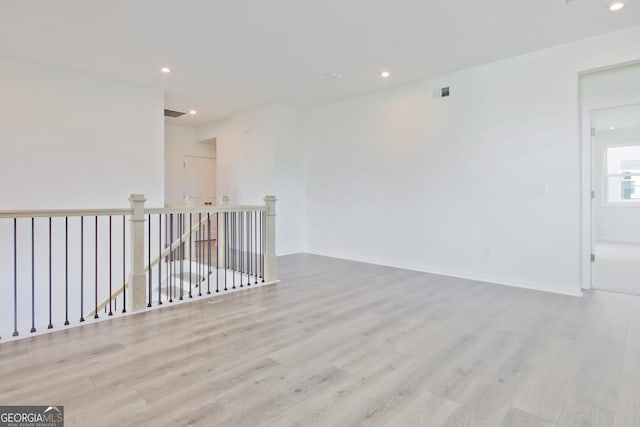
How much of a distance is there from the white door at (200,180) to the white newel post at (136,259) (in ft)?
15.7

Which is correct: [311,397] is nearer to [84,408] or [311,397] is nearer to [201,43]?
[84,408]

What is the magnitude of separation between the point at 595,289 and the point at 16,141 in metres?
7.11

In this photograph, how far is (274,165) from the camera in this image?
627 centimetres

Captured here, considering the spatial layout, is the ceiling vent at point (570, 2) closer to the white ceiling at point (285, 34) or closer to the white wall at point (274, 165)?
the white ceiling at point (285, 34)

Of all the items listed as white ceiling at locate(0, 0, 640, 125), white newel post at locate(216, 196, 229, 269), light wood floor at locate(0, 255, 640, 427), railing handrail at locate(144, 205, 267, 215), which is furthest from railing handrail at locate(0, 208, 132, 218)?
white newel post at locate(216, 196, 229, 269)

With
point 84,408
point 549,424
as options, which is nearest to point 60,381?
point 84,408

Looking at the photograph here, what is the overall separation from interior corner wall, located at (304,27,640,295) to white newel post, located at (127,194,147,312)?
3.50 metres

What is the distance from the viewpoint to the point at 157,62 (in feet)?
14.0

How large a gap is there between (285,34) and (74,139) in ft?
10.6

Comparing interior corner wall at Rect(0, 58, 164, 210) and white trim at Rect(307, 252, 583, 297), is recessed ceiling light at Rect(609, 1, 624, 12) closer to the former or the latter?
white trim at Rect(307, 252, 583, 297)

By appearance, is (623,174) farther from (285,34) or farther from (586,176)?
(285,34)

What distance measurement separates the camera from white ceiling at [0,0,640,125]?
10.0 feet

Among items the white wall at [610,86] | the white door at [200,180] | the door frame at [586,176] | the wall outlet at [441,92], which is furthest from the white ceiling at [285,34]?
the white door at [200,180]

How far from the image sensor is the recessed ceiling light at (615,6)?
2951 millimetres
